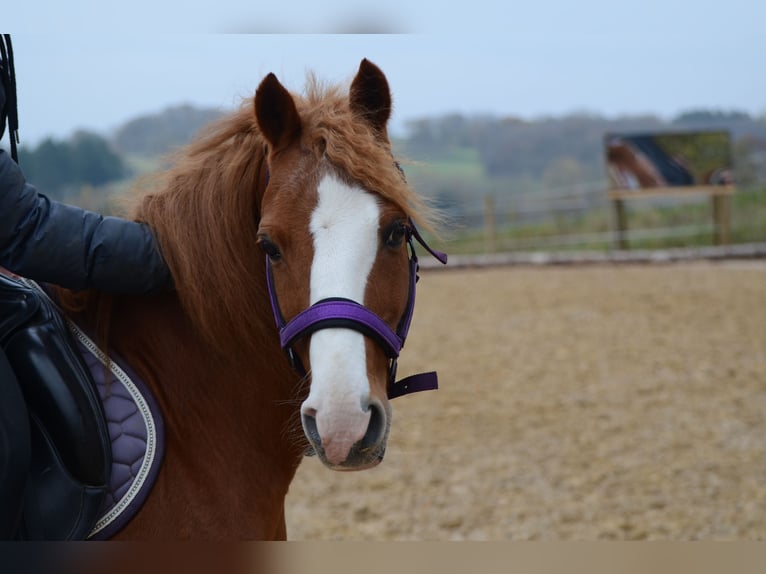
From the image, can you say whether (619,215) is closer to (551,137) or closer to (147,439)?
(551,137)

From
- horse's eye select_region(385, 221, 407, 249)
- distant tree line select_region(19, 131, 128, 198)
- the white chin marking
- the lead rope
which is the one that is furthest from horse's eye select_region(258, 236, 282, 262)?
distant tree line select_region(19, 131, 128, 198)

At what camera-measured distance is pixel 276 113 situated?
1.70 metres

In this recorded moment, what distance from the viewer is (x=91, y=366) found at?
69.2 inches

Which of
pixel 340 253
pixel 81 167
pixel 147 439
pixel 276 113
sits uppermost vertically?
pixel 81 167

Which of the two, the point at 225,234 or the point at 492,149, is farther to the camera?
the point at 492,149

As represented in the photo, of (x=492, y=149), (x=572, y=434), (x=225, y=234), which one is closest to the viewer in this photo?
(x=225, y=234)

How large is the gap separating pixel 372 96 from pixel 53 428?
3.48 ft

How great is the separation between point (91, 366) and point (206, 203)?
0.48m

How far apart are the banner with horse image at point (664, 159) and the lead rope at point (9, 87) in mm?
16709

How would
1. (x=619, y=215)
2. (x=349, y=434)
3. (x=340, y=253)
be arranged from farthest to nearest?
1. (x=619, y=215)
2. (x=340, y=253)
3. (x=349, y=434)

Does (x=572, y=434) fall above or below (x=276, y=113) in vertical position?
below

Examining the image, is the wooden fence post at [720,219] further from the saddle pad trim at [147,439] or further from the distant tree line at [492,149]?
the saddle pad trim at [147,439]

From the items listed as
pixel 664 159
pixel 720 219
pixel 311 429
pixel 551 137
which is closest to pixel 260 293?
pixel 311 429

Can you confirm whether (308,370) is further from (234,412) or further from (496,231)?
(496,231)
